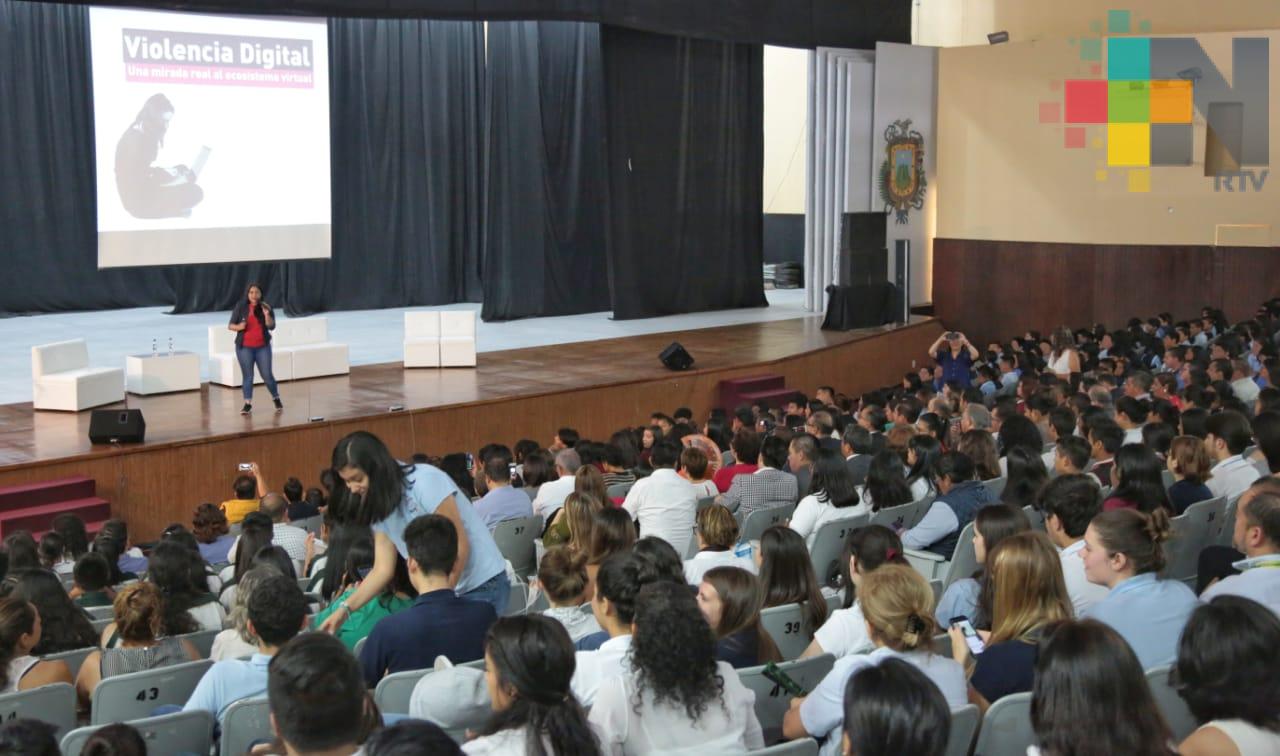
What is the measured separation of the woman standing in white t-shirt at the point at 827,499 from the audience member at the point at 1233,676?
2854 millimetres

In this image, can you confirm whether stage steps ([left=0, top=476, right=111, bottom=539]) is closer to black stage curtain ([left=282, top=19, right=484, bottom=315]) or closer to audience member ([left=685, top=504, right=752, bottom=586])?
audience member ([left=685, top=504, right=752, bottom=586])

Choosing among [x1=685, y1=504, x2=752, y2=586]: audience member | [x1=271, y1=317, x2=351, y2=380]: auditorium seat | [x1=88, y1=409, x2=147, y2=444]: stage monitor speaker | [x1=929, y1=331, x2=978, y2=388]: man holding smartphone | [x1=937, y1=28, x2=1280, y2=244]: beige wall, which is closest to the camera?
[x1=685, y1=504, x2=752, y2=586]: audience member

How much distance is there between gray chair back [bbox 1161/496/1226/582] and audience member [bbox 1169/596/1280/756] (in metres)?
2.48

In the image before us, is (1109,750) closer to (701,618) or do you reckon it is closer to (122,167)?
(701,618)

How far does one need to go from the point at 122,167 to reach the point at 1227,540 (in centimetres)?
1025

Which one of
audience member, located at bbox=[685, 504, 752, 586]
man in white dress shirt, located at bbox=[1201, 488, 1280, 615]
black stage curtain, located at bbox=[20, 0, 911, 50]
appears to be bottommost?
audience member, located at bbox=[685, 504, 752, 586]

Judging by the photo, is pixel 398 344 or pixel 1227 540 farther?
pixel 398 344

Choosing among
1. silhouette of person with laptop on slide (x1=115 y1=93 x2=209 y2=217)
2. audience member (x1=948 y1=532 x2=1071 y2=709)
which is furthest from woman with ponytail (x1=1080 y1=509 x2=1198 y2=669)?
silhouette of person with laptop on slide (x1=115 y1=93 x2=209 y2=217)

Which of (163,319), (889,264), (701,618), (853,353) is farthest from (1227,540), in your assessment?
(163,319)

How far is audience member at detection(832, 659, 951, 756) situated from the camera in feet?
7.13

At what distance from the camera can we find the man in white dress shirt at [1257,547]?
3611mm

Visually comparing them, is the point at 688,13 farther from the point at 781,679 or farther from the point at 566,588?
the point at 781,679

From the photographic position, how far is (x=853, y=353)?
14.4 meters

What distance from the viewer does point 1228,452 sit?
19.4 ft
